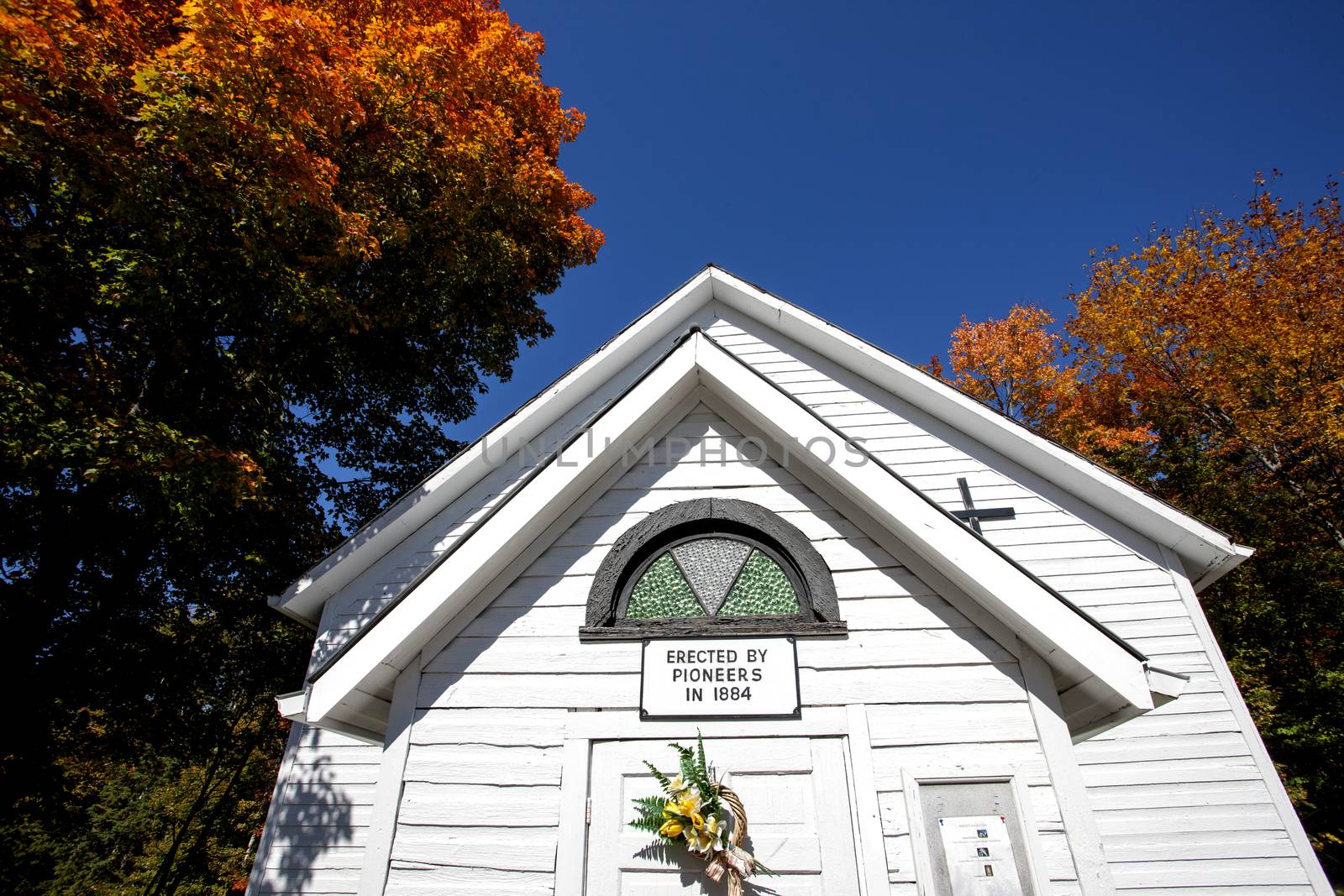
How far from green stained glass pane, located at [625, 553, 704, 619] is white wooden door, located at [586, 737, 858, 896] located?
0.77 metres

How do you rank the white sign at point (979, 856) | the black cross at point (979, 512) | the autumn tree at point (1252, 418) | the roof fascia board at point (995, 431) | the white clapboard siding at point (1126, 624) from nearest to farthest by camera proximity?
1. the white sign at point (979, 856)
2. the white clapboard siding at point (1126, 624)
3. the roof fascia board at point (995, 431)
4. the black cross at point (979, 512)
5. the autumn tree at point (1252, 418)

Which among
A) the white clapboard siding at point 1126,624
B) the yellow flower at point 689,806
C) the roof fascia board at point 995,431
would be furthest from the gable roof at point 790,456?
the roof fascia board at point 995,431

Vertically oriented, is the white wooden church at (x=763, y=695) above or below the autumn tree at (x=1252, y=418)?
below

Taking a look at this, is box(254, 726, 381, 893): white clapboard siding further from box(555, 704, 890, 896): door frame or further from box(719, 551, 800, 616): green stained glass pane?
box(719, 551, 800, 616): green stained glass pane

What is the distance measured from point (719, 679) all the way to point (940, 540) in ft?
5.06

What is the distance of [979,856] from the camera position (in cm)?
325

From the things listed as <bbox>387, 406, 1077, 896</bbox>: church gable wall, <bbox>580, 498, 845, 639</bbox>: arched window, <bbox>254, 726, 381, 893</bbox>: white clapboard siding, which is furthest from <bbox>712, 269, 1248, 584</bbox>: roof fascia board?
<bbox>254, 726, 381, 893</bbox>: white clapboard siding

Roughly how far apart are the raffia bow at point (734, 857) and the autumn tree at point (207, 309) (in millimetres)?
6720

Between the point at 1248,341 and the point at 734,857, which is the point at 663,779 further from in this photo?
the point at 1248,341

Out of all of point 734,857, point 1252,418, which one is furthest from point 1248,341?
point 734,857

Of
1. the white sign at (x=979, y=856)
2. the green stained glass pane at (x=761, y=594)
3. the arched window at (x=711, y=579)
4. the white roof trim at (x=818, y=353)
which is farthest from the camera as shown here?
the white roof trim at (x=818, y=353)

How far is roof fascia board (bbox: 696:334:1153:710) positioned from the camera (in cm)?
319

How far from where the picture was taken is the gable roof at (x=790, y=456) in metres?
3.32

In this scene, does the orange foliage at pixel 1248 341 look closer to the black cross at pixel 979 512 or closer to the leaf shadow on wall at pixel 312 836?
the black cross at pixel 979 512
